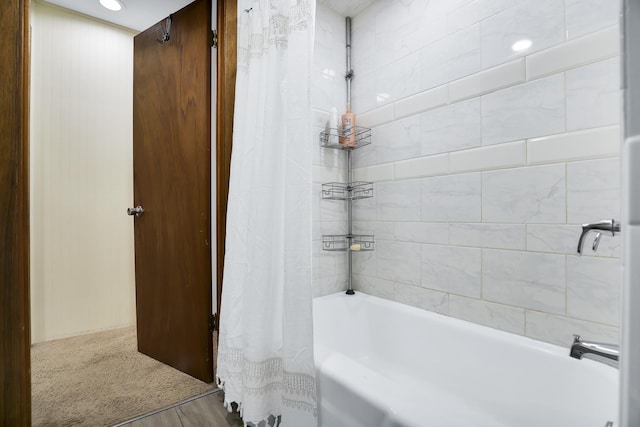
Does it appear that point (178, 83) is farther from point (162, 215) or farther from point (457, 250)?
point (457, 250)

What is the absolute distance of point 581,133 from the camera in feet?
3.79

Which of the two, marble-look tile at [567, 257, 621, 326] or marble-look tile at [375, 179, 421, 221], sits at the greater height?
marble-look tile at [375, 179, 421, 221]

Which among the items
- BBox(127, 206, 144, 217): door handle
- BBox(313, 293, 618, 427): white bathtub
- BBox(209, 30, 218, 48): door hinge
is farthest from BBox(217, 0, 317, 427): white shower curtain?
BBox(127, 206, 144, 217): door handle

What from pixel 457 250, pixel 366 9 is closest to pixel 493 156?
pixel 457 250

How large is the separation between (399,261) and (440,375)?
1.97 feet

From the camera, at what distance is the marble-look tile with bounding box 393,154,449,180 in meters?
1.58

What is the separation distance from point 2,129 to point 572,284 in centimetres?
216

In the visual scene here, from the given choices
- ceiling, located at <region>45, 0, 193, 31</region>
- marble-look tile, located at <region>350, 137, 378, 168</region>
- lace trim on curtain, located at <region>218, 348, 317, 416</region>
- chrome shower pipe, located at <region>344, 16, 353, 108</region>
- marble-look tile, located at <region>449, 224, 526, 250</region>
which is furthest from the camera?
ceiling, located at <region>45, 0, 193, 31</region>

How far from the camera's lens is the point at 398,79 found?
1794 millimetres

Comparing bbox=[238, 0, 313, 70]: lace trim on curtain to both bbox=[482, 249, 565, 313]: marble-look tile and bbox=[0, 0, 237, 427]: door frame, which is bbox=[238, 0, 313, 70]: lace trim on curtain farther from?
bbox=[482, 249, 565, 313]: marble-look tile

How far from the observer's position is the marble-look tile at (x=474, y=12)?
136cm

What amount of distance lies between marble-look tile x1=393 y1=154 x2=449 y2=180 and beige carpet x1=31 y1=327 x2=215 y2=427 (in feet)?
5.12

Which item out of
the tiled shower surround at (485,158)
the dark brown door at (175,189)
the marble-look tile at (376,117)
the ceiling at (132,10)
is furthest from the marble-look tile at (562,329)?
the ceiling at (132,10)

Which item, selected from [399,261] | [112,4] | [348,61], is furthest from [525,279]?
[112,4]
